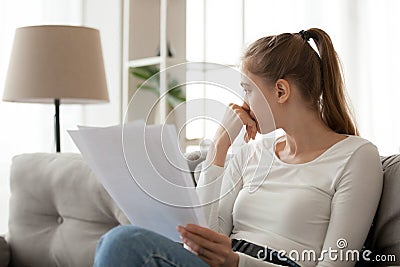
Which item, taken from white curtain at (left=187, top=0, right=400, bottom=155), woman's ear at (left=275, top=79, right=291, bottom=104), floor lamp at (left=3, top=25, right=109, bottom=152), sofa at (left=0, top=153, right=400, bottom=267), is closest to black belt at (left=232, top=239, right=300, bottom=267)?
woman's ear at (left=275, top=79, right=291, bottom=104)

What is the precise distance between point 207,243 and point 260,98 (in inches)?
18.7

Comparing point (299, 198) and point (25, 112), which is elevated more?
point (299, 198)

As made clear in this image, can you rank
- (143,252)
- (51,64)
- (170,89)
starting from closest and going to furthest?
(143,252)
(170,89)
(51,64)

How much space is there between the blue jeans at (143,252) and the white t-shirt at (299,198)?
174 mm

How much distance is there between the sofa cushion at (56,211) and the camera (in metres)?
2.10

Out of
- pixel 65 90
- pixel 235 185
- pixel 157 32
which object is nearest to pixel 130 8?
pixel 157 32

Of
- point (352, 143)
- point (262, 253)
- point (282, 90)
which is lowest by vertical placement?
point (262, 253)

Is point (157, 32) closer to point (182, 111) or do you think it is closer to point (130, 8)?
point (130, 8)

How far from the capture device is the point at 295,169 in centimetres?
168

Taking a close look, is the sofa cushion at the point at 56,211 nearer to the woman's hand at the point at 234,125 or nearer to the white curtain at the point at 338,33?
the woman's hand at the point at 234,125

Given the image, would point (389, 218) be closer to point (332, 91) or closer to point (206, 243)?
point (332, 91)

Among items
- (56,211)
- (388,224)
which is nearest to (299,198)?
(388,224)

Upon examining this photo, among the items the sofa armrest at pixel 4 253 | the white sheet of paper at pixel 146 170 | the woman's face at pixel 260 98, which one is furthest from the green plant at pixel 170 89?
the sofa armrest at pixel 4 253

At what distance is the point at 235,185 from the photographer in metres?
1.80
